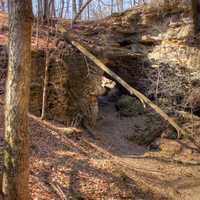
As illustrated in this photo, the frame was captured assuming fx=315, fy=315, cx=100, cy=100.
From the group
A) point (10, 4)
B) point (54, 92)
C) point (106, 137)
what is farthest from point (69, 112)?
point (10, 4)

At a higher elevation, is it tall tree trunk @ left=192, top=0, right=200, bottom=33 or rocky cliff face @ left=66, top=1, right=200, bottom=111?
tall tree trunk @ left=192, top=0, right=200, bottom=33

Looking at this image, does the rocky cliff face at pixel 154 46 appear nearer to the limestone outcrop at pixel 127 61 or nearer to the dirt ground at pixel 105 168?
the limestone outcrop at pixel 127 61

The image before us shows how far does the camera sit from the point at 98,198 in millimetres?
6875

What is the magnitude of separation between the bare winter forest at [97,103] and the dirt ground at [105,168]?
0.03 metres

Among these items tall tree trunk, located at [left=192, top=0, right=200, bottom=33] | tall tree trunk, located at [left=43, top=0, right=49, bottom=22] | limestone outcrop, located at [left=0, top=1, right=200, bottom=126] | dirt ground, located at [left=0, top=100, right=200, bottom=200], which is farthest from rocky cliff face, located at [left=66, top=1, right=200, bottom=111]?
dirt ground, located at [left=0, top=100, right=200, bottom=200]

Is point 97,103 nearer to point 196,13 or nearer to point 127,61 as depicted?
point 127,61

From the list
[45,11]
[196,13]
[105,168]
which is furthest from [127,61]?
[105,168]

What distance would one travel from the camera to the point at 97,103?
13.6 metres

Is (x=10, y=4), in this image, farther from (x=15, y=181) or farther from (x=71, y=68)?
(x=71, y=68)

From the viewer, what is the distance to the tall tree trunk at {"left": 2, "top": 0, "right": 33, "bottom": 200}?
16.5 ft

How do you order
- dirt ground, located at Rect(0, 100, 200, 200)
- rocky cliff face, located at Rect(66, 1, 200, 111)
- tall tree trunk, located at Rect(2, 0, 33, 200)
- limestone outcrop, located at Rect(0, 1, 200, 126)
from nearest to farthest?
tall tree trunk, located at Rect(2, 0, 33, 200) → dirt ground, located at Rect(0, 100, 200, 200) → limestone outcrop, located at Rect(0, 1, 200, 126) → rocky cliff face, located at Rect(66, 1, 200, 111)

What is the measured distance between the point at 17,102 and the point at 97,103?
8559mm

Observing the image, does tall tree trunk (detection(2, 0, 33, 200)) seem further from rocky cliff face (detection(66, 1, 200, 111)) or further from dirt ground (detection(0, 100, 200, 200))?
rocky cliff face (detection(66, 1, 200, 111))

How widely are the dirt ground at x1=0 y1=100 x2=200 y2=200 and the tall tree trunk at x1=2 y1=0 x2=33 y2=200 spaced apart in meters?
0.85
